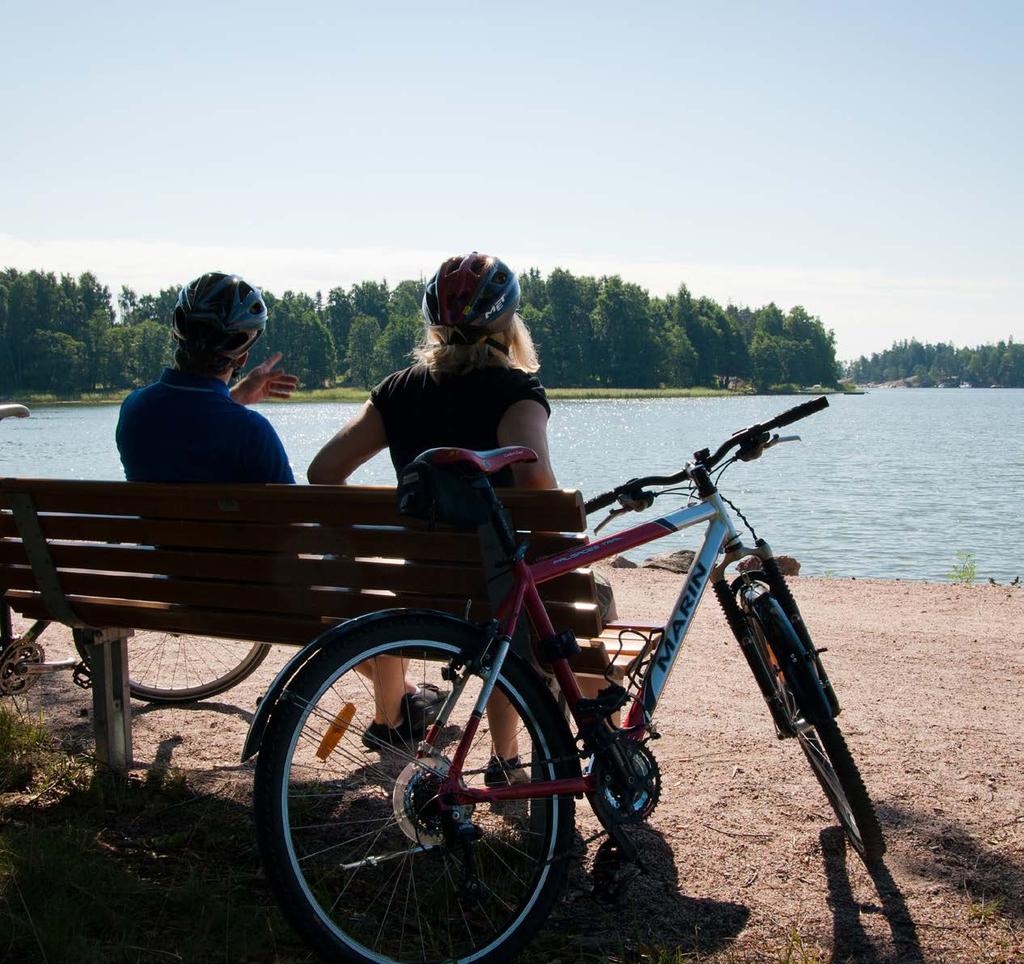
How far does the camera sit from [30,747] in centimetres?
423

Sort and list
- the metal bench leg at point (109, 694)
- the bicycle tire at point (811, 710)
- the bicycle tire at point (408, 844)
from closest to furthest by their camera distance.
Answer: the bicycle tire at point (408, 844) → the bicycle tire at point (811, 710) → the metal bench leg at point (109, 694)

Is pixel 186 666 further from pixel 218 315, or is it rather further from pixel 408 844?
pixel 408 844

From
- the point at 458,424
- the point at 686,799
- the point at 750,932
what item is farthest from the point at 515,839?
the point at 458,424

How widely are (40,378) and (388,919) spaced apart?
10537 centimetres

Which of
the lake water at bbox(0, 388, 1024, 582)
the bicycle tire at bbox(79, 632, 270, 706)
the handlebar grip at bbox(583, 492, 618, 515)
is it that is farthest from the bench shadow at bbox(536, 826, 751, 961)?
the lake water at bbox(0, 388, 1024, 582)

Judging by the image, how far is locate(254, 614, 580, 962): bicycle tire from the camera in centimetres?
262

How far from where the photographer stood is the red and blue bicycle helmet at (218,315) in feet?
13.0

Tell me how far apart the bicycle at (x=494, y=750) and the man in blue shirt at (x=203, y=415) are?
2.80 ft

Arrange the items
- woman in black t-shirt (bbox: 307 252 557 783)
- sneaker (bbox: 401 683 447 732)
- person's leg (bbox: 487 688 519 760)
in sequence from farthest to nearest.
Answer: sneaker (bbox: 401 683 447 732) → woman in black t-shirt (bbox: 307 252 557 783) → person's leg (bbox: 487 688 519 760)

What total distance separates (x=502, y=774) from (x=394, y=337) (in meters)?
111

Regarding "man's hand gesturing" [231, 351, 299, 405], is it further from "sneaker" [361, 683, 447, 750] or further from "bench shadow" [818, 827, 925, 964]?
"bench shadow" [818, 827, 925, 964]

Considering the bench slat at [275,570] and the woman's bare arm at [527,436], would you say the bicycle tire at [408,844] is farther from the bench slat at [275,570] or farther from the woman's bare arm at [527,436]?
the woman's bare arm at [527,436]

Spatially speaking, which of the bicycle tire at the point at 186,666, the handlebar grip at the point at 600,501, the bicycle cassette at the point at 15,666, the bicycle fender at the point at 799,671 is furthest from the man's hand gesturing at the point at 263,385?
the bicycle fender at the point at 799,671

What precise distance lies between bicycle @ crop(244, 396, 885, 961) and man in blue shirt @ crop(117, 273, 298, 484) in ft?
2.80
